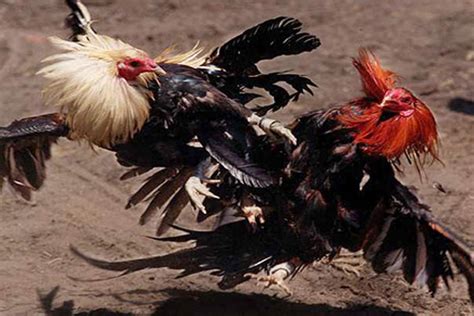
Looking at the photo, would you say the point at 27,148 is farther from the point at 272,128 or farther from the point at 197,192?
the point at 272,128

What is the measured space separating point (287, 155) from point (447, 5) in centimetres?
532

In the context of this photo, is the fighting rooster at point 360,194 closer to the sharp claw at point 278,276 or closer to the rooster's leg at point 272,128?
the sharp claw at point 278,276

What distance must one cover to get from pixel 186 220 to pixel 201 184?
1.87m

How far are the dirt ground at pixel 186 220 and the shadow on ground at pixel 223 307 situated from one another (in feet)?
0.04

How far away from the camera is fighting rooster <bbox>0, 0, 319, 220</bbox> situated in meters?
4.73

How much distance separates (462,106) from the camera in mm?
7871

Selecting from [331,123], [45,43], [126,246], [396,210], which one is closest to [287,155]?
[331,123]

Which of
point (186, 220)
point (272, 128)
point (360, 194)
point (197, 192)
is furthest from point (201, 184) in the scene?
point (186, 220)

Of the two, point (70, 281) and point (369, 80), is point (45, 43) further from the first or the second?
point (369, 80)

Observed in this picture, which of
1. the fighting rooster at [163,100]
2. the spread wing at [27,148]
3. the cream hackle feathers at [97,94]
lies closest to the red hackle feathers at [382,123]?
the fighting rooster at [163,100]

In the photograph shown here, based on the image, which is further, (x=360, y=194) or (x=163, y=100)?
(x=360, y=194)

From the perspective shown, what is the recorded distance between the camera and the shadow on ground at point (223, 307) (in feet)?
18.0

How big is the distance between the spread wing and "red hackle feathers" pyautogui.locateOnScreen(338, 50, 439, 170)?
57.2 inches

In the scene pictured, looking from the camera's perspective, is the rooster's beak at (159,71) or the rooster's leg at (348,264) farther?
the rooster's leg at (348,264)
